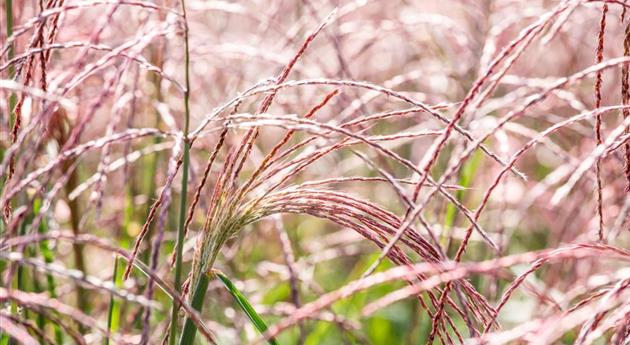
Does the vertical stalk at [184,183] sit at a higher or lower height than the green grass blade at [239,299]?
higher

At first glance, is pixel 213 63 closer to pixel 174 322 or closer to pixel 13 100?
pixel 13 100

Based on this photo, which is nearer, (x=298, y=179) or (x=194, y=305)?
(x=194, y=305)

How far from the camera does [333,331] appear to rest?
2.72 m

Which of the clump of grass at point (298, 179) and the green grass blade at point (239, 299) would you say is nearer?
the clump of grass at point (298, 179)

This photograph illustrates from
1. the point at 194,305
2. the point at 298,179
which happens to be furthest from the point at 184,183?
the point at 298,179

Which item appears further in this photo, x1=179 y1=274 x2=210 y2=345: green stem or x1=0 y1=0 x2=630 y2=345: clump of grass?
x1=179 y1=274 x2=210 y2=345: green stem

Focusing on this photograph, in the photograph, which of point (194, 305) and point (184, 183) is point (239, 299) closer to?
point (194, 305)

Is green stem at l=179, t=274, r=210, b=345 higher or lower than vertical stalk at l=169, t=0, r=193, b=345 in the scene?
lower

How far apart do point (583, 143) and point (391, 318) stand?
A: 0.93 metres

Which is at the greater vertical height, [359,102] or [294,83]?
[359,102]

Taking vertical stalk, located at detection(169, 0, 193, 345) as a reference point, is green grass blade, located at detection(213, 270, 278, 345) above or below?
below

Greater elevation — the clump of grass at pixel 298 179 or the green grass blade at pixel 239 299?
the clump of grass at pixel 298 179

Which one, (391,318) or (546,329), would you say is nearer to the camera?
(546,329)

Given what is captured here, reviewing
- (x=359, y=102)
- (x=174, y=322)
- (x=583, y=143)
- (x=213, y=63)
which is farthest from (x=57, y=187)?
(x=583, y=143)
